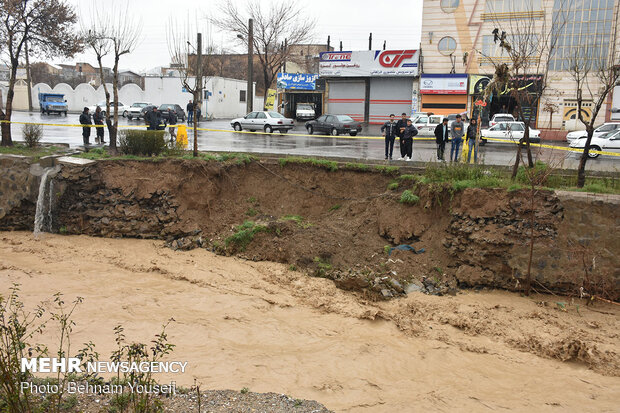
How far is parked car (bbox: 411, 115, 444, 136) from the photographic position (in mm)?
29328

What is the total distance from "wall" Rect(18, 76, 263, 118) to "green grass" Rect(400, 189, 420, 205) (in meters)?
37.3

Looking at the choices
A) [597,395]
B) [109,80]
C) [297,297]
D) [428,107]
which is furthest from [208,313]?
[109,80]

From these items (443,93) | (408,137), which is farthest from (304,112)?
(408,137)

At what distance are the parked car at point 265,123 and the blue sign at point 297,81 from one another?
1465 centimetres

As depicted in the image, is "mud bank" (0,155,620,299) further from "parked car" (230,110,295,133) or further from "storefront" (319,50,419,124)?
"storefront" (319,50,419,124)

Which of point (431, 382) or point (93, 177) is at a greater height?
point (93, 177)

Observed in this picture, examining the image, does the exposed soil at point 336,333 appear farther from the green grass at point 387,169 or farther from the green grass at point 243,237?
the green grass at point 387,169

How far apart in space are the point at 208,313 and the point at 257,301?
112 centimetres

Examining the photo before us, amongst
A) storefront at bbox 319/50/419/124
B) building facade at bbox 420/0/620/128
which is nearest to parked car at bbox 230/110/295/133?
storefront at bbox 319/50/419/124

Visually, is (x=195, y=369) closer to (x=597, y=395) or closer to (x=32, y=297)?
(x=32, y=297)

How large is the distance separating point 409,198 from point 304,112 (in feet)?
106

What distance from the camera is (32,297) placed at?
10.1m

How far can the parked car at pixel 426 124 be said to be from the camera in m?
29.3

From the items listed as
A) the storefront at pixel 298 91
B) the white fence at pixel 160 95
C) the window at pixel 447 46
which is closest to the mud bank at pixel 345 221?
the window at pixel 447 46
